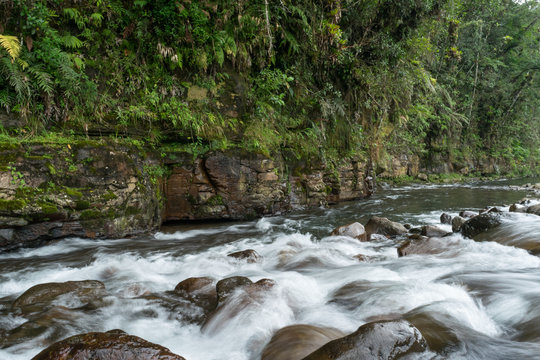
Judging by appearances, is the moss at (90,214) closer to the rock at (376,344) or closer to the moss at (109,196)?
the moss at (109,196)

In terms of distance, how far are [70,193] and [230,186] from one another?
10.6 ft

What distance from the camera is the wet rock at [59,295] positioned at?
10.2 feet

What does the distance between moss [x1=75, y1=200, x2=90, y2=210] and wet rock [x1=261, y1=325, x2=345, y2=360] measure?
421 centimetres

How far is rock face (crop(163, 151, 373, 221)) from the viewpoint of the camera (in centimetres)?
710

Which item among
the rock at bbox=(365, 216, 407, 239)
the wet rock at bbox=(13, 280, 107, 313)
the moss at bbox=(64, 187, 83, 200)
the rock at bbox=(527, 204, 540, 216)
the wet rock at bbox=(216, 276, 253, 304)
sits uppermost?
the moss at bbox=(64, 187, 83, 200)

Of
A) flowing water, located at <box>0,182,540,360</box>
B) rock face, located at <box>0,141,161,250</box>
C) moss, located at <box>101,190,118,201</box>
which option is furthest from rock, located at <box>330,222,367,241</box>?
moss, located at <box>101,190,118,201</box>

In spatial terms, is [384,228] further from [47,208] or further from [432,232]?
[47,208]

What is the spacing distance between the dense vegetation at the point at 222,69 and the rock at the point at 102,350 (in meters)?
4.85

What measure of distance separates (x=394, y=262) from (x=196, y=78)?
19.4 ft

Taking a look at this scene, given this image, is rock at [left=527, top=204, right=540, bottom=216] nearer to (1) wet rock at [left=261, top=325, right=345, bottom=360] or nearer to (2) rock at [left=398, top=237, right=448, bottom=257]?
(2) rock at [left=398, top=237, right=448, bottom=257]

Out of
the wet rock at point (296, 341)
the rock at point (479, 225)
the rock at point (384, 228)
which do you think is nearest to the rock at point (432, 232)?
the rock at point (479, 225)

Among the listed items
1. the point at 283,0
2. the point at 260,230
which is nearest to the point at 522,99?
the point at 283,0

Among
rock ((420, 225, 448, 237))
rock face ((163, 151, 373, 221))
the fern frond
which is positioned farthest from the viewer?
rock face ((163, 151, 373, 221))

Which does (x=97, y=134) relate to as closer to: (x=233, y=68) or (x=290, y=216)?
(x=233, y=68)
